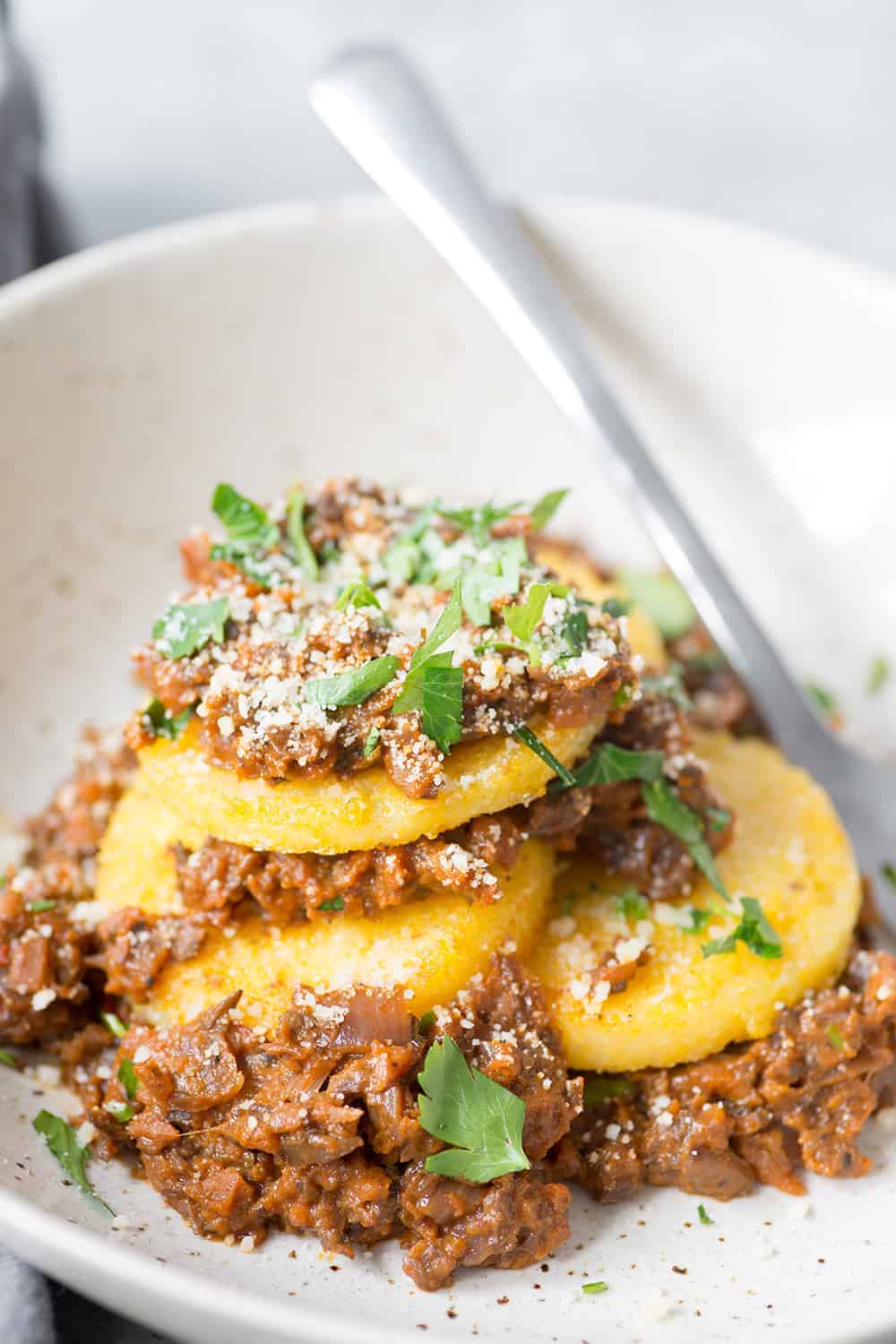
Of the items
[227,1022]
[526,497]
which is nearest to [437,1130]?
[227,1022]

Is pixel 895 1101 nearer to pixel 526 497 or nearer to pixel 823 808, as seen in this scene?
pixel 823 808

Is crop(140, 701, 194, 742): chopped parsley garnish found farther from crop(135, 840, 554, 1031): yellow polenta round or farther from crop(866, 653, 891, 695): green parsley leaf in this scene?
crop(866, 653, 891, 695): green parsley leaf

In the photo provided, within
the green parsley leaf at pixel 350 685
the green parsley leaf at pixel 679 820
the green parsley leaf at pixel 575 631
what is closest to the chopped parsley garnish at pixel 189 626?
the green parsley leaf at pixel 350 685

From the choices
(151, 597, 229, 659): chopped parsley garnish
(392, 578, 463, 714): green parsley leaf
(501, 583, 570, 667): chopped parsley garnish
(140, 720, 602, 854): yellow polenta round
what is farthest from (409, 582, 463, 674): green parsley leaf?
(151, 597, 229, 659): chopped parsley garnish

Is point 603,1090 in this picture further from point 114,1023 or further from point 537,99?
point 537,99

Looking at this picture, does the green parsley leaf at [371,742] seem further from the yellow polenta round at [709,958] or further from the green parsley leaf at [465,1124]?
the yellow polenta round at [709,958]
